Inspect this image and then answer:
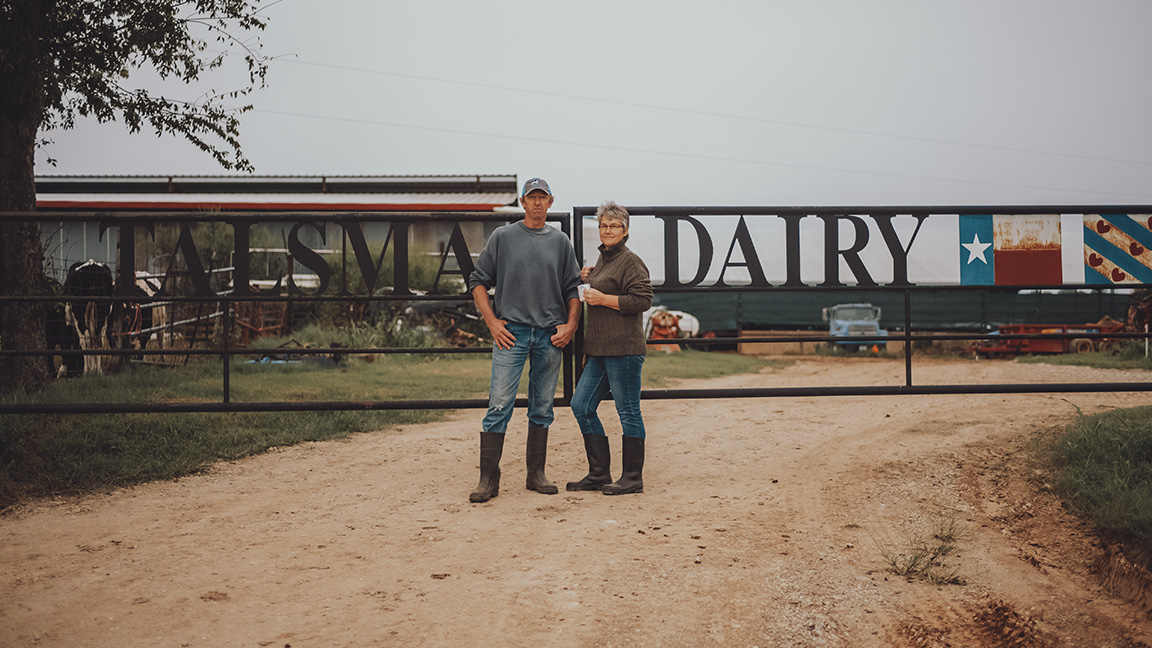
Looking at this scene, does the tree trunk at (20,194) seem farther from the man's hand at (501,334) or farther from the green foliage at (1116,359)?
the green foliage at (1116,359)

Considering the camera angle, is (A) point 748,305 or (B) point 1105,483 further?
(A) point 748,305

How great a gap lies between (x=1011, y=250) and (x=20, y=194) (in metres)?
8.86

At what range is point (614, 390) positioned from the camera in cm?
504

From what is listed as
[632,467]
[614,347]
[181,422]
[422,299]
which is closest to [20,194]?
[181,422]

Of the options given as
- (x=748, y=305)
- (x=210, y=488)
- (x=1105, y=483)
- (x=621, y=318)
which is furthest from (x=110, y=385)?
(x=748, y=305)

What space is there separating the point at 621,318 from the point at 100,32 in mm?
7093

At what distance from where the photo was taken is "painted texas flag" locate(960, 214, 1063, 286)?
19.9 ft

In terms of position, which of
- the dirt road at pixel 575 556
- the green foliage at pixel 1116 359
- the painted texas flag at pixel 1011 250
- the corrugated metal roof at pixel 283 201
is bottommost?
the dirt road at pixel 575 556

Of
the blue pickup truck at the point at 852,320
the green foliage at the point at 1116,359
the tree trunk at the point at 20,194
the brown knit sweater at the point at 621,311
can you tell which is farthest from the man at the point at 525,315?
the blue pickup truck at the point at 852,320

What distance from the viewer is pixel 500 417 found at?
5.00 metres

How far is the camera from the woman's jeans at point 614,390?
5.00 metres

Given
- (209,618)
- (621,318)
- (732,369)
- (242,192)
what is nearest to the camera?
(209,618)

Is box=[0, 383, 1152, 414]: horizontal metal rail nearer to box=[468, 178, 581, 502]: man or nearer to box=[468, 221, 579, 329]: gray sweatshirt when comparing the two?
box=[468, 178, 581, 502]: man

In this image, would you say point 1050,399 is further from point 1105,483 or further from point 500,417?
point 500,417
